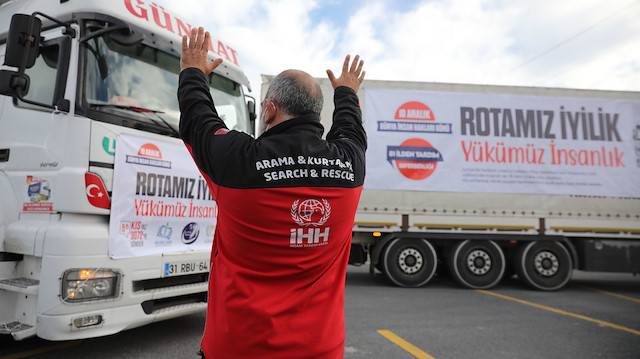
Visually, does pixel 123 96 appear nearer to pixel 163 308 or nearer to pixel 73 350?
pixel 163 308

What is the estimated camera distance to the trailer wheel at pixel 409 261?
7.55 metres

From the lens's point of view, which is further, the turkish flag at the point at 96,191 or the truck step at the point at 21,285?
the turkish flag at the point at 96,191

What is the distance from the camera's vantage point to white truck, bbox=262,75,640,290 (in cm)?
754

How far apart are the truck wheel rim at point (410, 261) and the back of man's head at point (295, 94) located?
6.56 metres

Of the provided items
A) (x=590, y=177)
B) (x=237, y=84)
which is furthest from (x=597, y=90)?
(x=237, y=84)

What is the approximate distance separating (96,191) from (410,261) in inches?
232

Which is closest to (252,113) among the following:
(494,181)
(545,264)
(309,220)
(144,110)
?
(144,110)

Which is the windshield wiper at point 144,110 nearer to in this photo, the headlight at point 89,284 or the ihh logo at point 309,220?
the headlight at point 89,284

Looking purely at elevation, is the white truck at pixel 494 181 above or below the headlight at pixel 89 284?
above

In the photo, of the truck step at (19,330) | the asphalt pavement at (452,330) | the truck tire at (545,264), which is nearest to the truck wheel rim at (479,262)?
the asphalt pavement at (452,330)

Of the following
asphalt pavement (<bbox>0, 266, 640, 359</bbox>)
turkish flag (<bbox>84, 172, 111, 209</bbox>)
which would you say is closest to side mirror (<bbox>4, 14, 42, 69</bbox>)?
turkish flag (<bbox>84, 172, 111, 209</bbox>)

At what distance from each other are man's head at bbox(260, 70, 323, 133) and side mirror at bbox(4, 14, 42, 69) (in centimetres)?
247

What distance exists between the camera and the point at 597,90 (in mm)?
7812

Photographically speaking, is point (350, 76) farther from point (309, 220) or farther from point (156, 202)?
point (156, 202)
